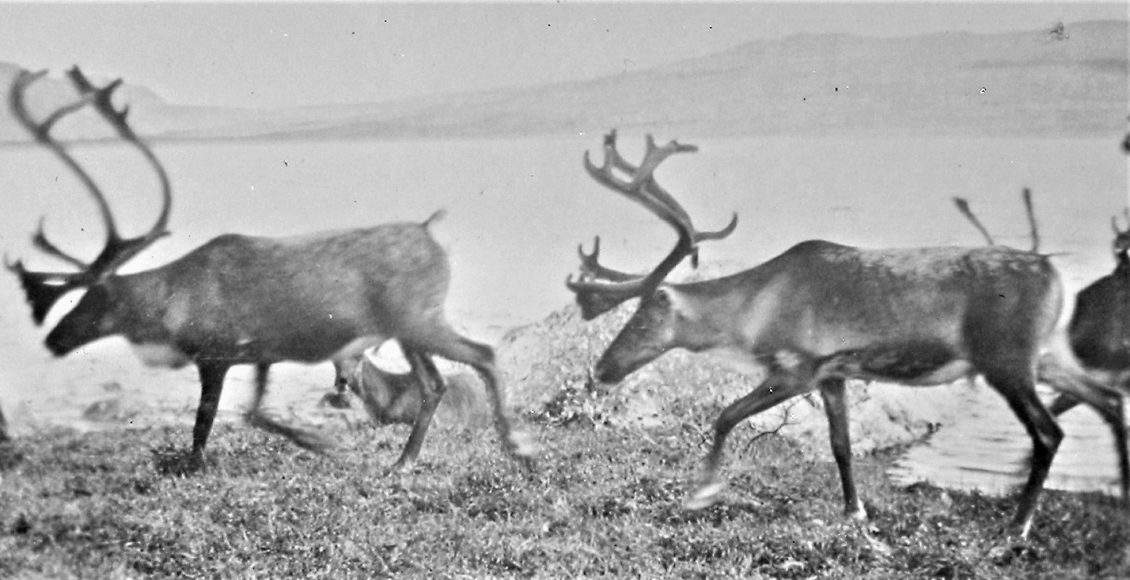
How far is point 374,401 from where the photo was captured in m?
7.36

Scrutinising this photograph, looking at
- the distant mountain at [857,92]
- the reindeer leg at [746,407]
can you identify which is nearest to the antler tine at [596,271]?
the distant mountain at [857,92]

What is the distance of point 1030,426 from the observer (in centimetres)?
636

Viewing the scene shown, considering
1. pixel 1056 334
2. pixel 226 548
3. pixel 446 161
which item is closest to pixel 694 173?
pixel 446 161

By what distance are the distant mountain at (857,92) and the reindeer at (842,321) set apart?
11.4 inches

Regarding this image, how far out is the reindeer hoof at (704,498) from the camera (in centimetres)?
672

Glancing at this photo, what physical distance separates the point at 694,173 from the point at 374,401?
1.98 metres

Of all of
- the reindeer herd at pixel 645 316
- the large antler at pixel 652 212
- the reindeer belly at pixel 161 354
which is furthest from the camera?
the reindeer belly at pixel 161 354

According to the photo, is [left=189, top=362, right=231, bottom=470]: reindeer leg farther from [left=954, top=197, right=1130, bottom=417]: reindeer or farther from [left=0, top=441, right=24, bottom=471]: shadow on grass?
[left=954, top=197, right=1130, bottom=417]: reindeer

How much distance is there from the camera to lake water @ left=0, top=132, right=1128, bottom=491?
6664mm

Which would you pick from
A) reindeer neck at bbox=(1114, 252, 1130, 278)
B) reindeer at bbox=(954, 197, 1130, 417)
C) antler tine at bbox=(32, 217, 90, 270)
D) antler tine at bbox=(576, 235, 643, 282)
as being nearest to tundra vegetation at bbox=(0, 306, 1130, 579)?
antler tine at bbox=(576, 235, 643, 282)

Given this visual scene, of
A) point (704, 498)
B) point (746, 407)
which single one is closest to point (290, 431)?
point (704, 498)

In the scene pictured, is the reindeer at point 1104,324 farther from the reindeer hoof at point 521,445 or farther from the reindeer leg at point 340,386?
the reindeer leg at point 340,386

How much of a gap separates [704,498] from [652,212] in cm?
134

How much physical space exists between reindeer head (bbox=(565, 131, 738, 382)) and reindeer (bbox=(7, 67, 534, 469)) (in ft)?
2.00
